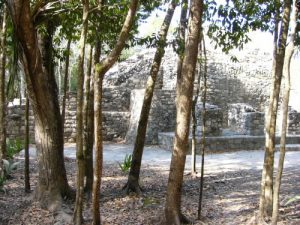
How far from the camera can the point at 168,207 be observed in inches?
195

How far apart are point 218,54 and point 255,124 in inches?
268

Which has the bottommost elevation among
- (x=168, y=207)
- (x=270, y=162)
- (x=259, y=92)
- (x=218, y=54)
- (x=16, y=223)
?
(x=16, y=223)

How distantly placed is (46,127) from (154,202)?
6.92ft

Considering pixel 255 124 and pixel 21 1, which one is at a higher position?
pixel 21 1

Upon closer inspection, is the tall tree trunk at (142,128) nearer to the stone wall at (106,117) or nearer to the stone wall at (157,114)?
the stone wall at (157,114)

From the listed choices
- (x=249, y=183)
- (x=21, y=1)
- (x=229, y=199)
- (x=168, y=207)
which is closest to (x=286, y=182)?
(x=249, y=183)

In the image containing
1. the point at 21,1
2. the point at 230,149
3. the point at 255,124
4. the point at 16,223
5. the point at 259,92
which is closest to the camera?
the point at 21,1

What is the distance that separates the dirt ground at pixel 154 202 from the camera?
18.2 ft

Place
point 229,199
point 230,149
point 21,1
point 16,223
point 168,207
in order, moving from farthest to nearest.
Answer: point 230,149 → point 229,199 → point 16,223 → point 168,207 → point 21,1

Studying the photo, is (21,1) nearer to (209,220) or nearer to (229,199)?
(209,220)

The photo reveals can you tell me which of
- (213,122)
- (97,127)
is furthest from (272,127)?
(213,122)

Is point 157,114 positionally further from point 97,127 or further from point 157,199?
point 97,127

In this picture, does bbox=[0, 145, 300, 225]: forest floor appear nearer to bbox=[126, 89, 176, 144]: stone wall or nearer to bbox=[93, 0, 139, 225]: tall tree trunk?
bbox=[93, 0, 139, 225]: tall tree trunk

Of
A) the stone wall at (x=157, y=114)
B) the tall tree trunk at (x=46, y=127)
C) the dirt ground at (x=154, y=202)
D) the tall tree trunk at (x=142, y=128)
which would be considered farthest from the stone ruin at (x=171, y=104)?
the tall tree trunk at (x=46, y=127)
